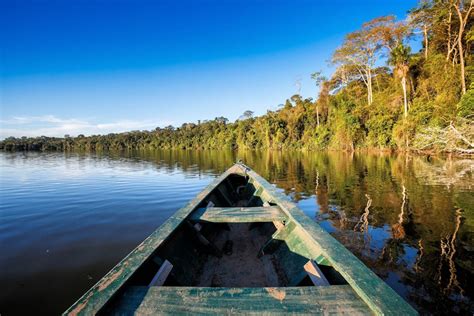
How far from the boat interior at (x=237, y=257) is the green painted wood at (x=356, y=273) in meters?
0.10

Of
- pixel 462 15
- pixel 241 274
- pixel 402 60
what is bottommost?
pixel 241 274

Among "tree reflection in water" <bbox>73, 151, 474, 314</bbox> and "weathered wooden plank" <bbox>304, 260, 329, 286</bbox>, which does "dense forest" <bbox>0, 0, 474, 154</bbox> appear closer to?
"tree reflection in water" <bbox>73, 151, 474, 314</bbox>

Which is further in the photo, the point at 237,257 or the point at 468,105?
the point at 468,105

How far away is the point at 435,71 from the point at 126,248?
3024 cm

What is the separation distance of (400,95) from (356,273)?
31722 mm

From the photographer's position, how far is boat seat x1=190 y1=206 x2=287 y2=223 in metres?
3.30

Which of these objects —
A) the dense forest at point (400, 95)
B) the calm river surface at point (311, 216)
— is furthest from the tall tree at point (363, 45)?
the calm river surface at point (311, 216)

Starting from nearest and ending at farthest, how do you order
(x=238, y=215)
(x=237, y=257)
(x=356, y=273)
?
1. (x=356, y=273)
2. (x=238, y=215)
3. (x=237, y=257)

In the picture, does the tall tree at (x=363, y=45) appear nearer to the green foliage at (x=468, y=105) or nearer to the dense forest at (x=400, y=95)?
the dense forest at (x=400, y=95)

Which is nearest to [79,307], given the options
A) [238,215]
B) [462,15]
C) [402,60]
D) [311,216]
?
[238,215]

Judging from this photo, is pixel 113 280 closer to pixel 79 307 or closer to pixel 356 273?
pixel 79 307

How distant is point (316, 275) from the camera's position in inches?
79.0

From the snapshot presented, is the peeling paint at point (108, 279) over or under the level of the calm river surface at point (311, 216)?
over

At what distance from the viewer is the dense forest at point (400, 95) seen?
19.9 metres
